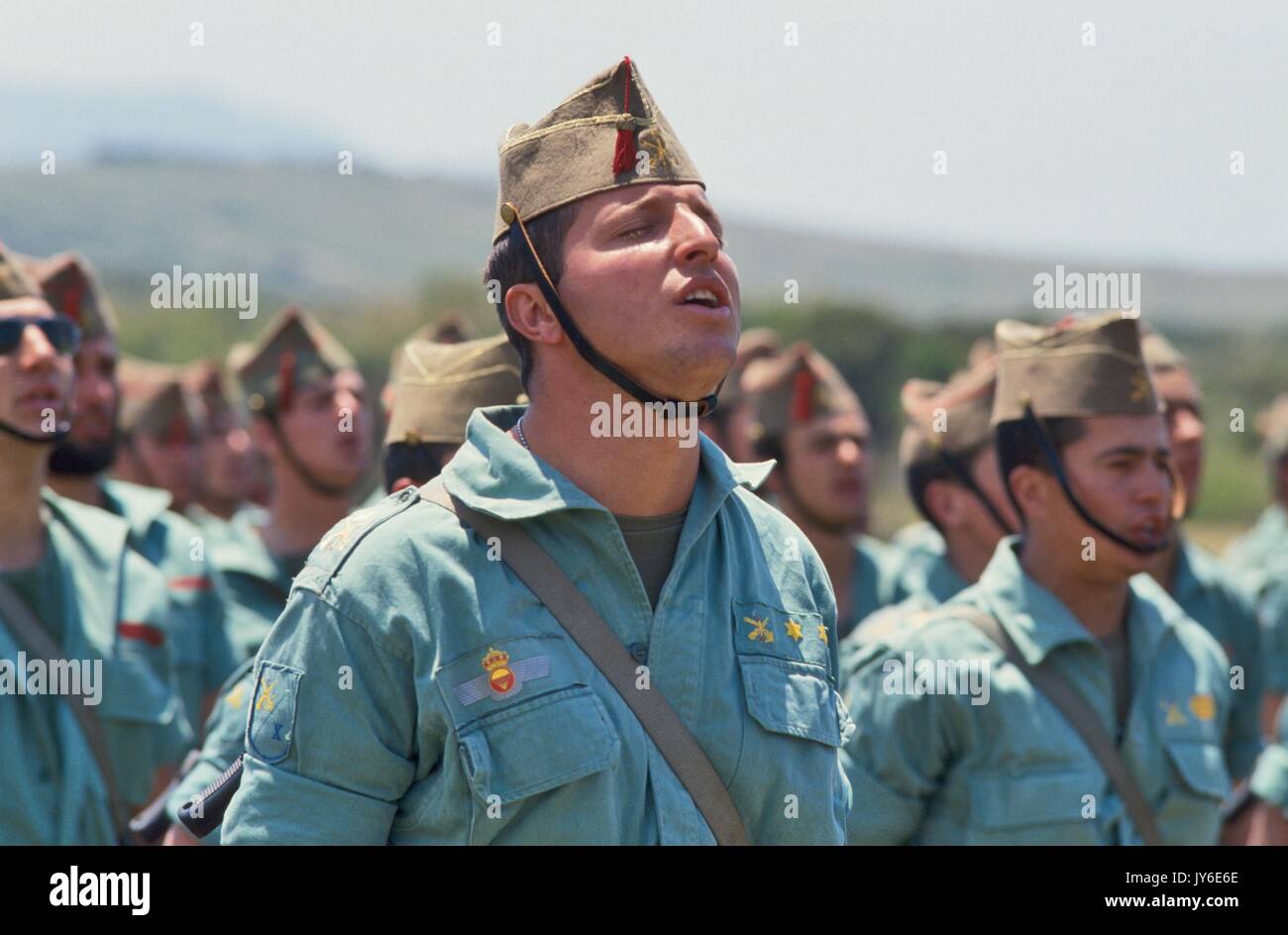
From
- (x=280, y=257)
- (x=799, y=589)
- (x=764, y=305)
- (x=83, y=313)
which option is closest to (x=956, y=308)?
(x=764, y=305)

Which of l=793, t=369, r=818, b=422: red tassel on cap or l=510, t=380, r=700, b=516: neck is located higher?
l=510, t=380, r=700, b=516: neck

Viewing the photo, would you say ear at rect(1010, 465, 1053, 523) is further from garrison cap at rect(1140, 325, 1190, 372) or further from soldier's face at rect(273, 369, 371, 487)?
soldier's face at rect(273, 369, 371, 487)

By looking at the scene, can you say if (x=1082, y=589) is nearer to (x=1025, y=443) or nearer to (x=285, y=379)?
(x=1025, y=443)

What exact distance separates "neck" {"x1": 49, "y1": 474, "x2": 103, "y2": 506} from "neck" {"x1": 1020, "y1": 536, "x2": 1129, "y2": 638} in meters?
4.22

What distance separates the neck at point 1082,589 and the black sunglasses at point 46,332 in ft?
10.9

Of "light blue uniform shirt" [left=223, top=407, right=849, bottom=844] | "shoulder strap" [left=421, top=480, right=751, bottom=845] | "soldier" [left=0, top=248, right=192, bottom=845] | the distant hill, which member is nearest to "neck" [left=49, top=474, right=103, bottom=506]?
"soldier" [left=0, top=248, right=192, bottom=845]

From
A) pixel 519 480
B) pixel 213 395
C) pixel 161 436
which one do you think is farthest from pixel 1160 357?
pixel 213 395

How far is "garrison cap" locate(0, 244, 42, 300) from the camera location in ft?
23.1

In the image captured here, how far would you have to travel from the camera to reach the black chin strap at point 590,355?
12.8 ft

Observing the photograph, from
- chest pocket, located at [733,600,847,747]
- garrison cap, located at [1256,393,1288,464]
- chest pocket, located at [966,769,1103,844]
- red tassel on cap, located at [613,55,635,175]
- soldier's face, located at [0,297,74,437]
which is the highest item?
red tassel on cap, located at [613,55,635,175]

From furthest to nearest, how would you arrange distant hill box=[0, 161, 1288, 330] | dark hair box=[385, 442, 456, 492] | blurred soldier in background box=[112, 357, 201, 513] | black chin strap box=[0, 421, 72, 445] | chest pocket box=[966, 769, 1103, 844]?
1. distant hill box=[0, 161, 1288, 330]
2. blurred soldier in background box=[112, 357, 201, 513]
3. black chin strap box=[0, 421, 72, 445]
4. dark hair box=[385, 442, 456, 492]
5. chest pocket box=[966, 769, 1103, 844]

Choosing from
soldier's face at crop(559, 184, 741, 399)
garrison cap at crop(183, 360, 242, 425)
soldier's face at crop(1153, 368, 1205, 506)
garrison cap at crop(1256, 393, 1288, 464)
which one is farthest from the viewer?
garrison cap at crop(183, 360, 242, 425)

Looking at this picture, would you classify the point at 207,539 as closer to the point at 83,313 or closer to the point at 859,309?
the point at 83,313

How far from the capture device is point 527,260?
13.3 feet
